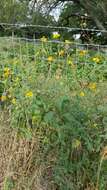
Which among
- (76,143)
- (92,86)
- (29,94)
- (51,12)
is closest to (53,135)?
(76,143)

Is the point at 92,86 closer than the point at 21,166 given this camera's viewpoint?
No

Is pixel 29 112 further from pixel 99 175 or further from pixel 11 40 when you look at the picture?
pixel 11 40

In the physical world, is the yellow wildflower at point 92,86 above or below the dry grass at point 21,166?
above

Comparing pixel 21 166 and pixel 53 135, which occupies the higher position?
pixel 53 135

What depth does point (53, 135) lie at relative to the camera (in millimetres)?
3137

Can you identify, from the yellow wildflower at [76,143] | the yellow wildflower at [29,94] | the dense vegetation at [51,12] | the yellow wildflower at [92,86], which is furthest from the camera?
the dense vegetation at [51,12]

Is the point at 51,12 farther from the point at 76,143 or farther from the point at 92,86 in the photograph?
the point at 76,143

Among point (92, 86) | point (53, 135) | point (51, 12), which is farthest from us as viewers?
point (51, 12)

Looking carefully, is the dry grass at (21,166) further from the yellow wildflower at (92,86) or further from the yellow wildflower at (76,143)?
the yellow wildflower at (92,86)

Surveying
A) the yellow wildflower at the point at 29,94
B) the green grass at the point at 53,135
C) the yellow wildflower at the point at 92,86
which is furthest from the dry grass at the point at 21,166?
the yellow wildflower at the point at 92,86

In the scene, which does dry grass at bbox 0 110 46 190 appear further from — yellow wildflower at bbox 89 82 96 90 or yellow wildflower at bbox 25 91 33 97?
yellow wildflower at bbox 89 82 96 90

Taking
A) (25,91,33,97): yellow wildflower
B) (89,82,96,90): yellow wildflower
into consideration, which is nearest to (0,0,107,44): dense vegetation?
(89,82,96,90): yellow wildflower

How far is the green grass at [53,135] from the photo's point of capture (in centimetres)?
305

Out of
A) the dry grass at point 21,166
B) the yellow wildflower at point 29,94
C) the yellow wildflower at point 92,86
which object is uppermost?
the yellow wildflower at point 29,94
